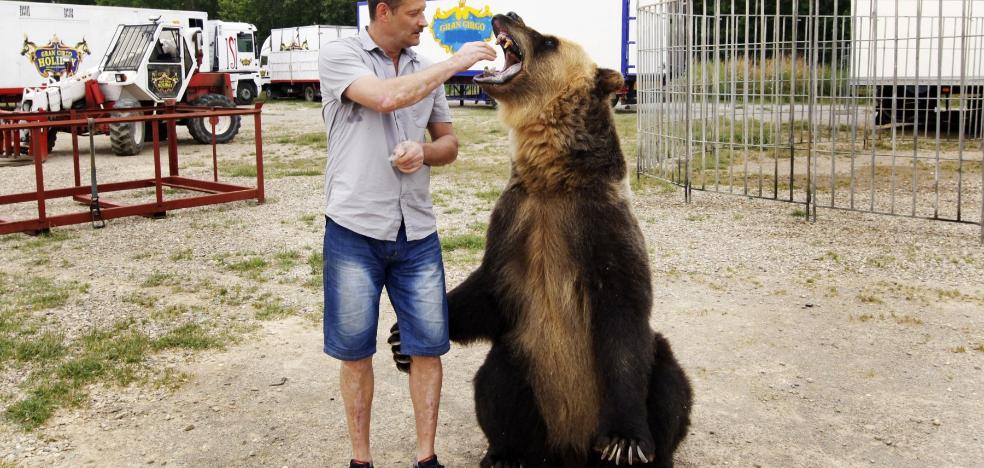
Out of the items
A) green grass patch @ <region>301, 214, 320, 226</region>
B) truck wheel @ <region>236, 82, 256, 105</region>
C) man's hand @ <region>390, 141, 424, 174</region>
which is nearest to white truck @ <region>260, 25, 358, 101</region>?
truck wheel @ <region>236, 82, 256, 105</region>

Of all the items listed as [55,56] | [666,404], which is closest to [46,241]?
[666,404]

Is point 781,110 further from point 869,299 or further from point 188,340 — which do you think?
point 188,340

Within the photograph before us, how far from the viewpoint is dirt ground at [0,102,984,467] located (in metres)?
4.26

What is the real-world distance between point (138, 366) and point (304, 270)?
8.34 feet

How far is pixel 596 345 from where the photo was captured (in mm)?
3428

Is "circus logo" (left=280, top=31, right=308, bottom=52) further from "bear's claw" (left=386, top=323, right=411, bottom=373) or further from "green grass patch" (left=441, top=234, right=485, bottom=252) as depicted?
"bear's claw" (left=386, top=323, right=411, bottom=373)

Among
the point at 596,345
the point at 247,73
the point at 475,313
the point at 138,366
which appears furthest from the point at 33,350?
the point at 247,73

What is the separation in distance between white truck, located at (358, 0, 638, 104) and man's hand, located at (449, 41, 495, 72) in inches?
740

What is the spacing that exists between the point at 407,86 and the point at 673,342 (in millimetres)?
3255

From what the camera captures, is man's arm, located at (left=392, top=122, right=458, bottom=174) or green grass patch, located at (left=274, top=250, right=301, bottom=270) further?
green grass patch, located at (left=274, top=250, right=301, bottom=270)

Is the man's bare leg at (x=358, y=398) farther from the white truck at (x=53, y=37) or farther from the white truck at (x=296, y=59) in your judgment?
the white truck at (x=296, y=59)

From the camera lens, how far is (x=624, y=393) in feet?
10.7

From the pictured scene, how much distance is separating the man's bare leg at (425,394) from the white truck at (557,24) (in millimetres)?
18585

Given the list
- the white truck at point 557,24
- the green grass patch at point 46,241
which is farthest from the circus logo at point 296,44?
the green grass patch at point 46,241
